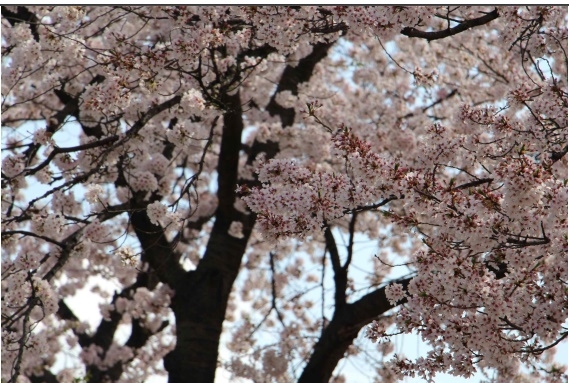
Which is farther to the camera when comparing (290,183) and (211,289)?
(211,289)

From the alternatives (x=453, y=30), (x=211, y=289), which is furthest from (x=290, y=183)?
(x=211, y=289)

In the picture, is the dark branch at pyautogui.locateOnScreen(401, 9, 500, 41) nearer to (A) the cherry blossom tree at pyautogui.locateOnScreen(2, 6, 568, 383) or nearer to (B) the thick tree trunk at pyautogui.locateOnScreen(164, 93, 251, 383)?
(A) the cherry blossom tree at pyautogui.locateOnScreen(2, 6, 568, 383)

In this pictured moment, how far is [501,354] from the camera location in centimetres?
374

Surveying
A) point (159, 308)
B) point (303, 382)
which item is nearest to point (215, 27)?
point (303, 382)

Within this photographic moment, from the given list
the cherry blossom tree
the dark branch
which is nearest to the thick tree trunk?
the cherry blossom tree

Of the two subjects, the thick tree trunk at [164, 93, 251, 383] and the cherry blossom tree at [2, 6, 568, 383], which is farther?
the thick tree trunk at [164, 93, 251, 383]

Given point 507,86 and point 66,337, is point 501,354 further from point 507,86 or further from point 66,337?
point 66,337

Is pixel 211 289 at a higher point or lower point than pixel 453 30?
higher

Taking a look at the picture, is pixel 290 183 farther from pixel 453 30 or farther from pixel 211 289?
pixel 211 289

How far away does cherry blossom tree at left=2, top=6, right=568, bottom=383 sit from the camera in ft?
12.4

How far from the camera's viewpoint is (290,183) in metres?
4.12

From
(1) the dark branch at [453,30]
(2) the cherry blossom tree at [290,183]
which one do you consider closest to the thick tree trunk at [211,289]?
(2) the cherry blossom tree at [290,183]

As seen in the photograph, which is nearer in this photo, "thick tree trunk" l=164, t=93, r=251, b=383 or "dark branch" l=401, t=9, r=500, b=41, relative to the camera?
"dark branch" l=401, t=9, r=500, b=41

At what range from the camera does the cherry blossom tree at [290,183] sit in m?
3.78
